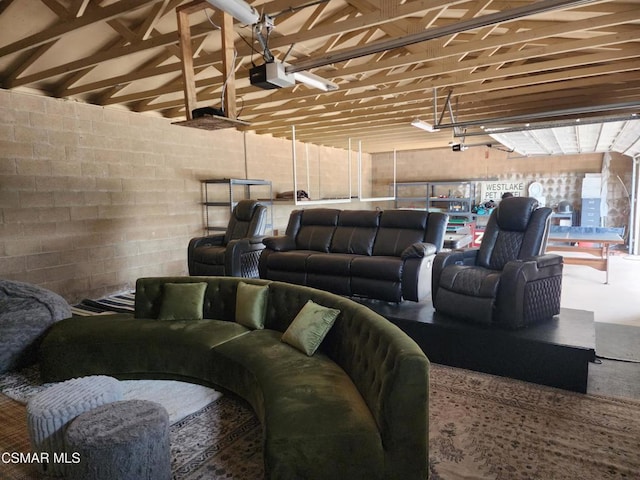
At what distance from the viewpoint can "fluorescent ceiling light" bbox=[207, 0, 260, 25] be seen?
92.7 inches

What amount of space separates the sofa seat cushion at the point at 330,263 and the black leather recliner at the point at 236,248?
1050 millimetres

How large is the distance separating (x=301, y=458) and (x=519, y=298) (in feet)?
7.03

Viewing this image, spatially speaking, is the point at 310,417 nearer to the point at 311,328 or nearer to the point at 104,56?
the point at 311,328

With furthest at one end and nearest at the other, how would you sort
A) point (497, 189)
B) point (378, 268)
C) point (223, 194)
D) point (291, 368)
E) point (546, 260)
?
point (497, 189), point (223, 194), point (378, 268), point (546, 260), point (291, 368)

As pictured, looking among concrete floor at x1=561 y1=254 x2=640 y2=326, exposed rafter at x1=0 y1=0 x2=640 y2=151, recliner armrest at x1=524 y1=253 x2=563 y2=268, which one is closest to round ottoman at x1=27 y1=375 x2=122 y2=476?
exposed rafter at x1=0 y1=0 x2=640 y2=151

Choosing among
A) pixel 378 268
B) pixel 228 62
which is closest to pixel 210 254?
pixel 378 268

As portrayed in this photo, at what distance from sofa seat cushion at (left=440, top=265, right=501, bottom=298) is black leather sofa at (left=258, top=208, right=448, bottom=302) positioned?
377 mm

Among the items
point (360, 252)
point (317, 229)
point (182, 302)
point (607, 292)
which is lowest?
point (607, 292)

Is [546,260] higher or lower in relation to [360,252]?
higher

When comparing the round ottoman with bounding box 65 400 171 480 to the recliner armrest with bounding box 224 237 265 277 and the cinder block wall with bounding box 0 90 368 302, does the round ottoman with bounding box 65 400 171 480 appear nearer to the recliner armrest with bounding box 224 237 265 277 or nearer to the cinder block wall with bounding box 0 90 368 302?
the recliner armrest with bounding box 224 237 265 277

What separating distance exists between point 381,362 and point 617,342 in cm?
298

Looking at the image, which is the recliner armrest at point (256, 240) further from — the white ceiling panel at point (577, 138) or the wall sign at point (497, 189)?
the wall sign at point (497, 189)

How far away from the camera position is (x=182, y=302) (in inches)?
123

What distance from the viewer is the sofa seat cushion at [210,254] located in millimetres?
5195
